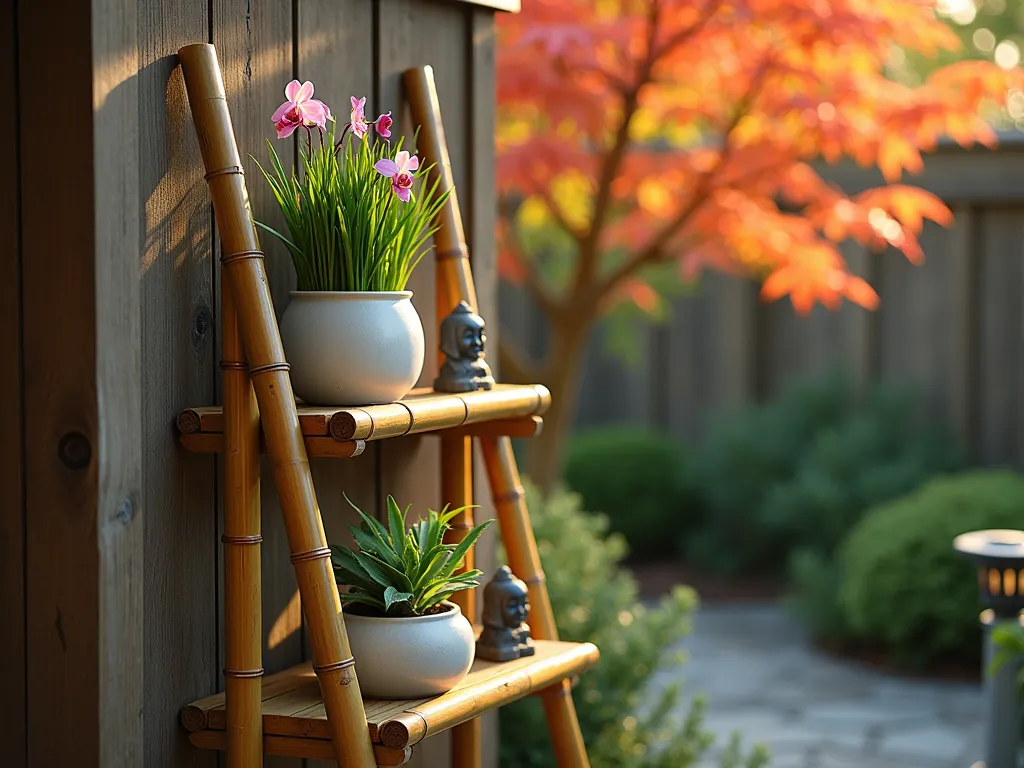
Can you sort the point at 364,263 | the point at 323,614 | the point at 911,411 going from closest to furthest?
the point at 323,614, the point at 364,263, the point at 911,411

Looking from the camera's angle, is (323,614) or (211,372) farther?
(211,372)

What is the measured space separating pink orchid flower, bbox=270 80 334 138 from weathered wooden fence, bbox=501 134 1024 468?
4577mm

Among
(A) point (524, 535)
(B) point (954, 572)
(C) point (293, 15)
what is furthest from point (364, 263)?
(B) point (954, 572)

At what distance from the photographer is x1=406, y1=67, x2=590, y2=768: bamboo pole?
2.32 meters

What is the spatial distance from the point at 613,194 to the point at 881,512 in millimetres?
1583

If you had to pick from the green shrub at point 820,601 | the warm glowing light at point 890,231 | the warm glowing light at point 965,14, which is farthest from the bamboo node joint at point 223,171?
the warm glowing light at point 965,14

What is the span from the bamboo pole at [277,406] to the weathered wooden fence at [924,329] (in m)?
4.70

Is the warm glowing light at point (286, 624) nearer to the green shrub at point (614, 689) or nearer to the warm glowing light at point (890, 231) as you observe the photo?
the green shrub at point (614, 689)

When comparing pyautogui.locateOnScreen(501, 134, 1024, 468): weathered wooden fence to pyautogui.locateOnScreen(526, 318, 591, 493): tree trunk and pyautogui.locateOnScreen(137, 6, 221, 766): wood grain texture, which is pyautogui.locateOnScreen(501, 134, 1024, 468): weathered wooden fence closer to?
pyautogui.locateOnScreen(526, 318, 591, 493): tree trunk

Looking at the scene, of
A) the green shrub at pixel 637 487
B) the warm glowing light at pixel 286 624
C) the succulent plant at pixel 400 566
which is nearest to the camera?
the succulent plant at pixel 400 566

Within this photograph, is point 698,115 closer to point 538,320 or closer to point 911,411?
point 911,411

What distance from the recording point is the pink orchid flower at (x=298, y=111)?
1.85 meters

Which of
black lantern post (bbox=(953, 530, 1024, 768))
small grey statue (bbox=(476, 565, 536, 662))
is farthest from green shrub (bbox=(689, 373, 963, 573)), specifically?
small grey statue (bbox=(476, 565, 536, 662))

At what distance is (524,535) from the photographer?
2365 millimetres
